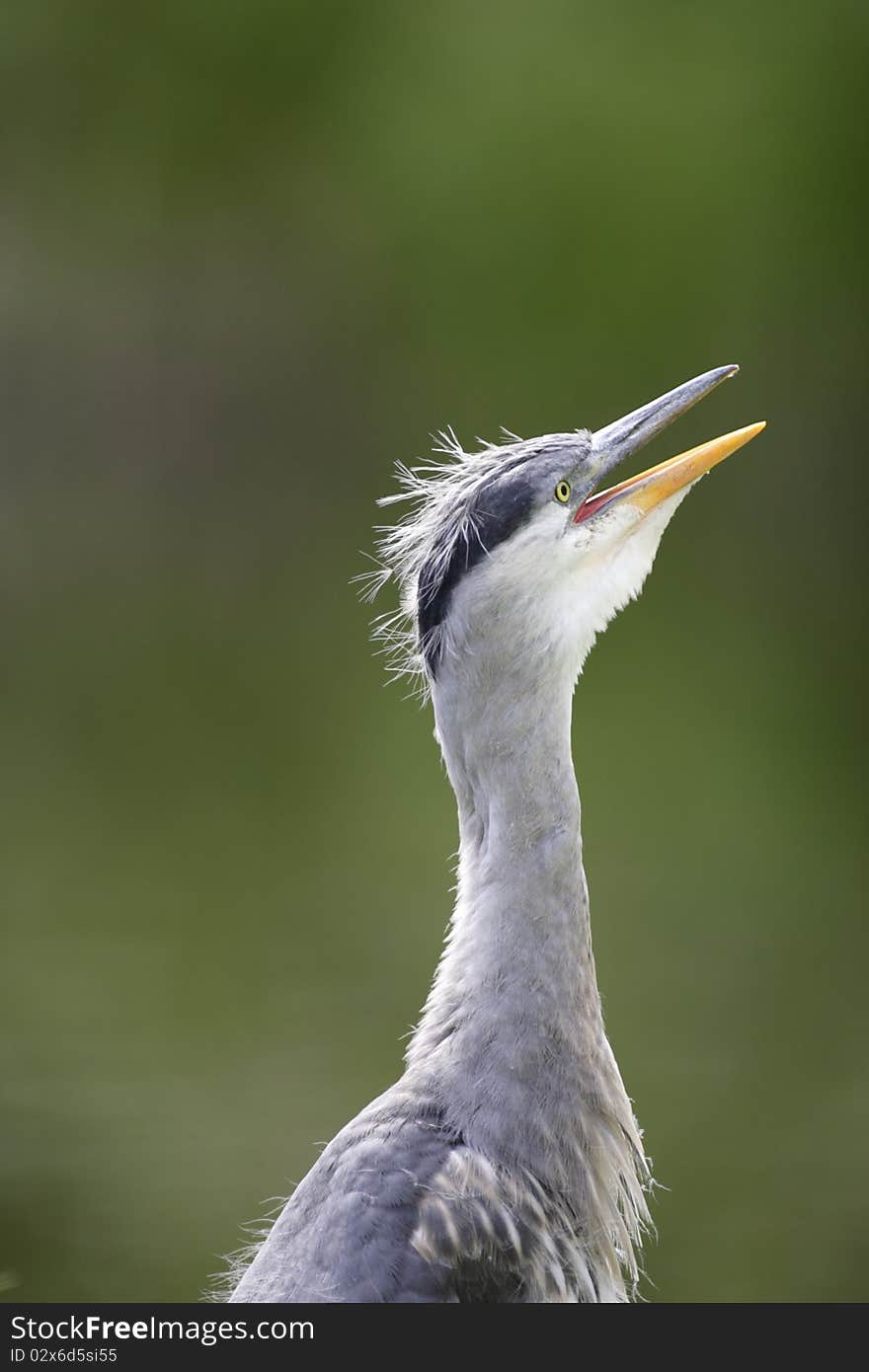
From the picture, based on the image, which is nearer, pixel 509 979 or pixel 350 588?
pixel 509 979

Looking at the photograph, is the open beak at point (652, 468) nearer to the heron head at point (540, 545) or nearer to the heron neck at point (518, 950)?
the heron head at point (540, 545)

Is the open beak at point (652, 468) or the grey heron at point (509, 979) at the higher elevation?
the open beak at point (652, 468)

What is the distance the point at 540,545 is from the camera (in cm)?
296

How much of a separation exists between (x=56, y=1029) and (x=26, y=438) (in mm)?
17919

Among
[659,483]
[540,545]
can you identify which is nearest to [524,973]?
[540,545]

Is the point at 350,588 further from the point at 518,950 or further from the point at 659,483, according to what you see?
the point at 518,950

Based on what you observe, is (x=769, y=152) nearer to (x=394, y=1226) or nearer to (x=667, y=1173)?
(x=667, y=1173)

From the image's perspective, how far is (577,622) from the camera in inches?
118

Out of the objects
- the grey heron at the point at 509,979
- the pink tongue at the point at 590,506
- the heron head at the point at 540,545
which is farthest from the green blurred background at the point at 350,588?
the pink tongue at the point at 590,506

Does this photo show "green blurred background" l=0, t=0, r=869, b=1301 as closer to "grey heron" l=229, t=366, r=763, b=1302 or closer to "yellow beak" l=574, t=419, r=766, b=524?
"grey heron" l=229, t=366, r=763, b=1302

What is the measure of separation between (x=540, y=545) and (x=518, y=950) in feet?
2.16

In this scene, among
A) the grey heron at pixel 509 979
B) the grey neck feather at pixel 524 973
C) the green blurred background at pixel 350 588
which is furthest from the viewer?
the green blurred background at pixel 350 588

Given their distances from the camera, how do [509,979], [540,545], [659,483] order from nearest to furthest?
[509,979], [540,545], [659,483]

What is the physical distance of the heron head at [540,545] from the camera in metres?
2.95
